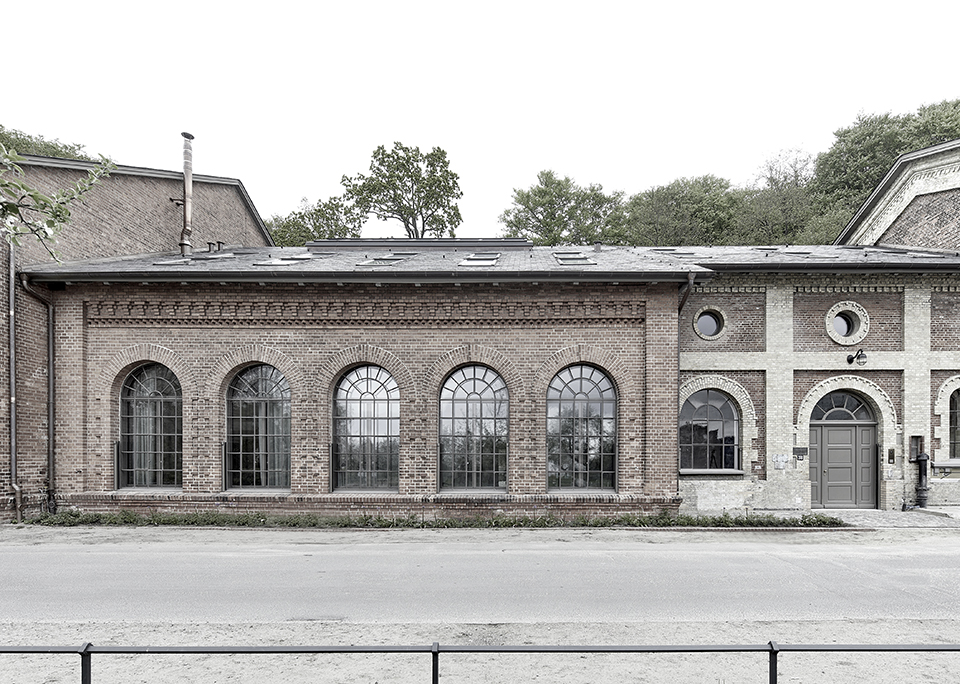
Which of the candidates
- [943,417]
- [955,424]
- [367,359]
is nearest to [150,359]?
[367,359]

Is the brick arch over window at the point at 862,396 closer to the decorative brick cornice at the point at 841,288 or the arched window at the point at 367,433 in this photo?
the decorative brick cornice at the point at 841,288

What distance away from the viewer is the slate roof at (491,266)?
1156cm

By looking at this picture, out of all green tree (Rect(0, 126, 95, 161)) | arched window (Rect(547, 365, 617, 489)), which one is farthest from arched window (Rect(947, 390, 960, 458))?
green tree (Rect(0, 126, 95, 161))

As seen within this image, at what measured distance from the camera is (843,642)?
5883 millimetres

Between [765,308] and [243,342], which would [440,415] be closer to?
[243,342]

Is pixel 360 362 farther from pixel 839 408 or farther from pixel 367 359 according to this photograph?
pixel 839 408

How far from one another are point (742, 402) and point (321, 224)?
2638 cm

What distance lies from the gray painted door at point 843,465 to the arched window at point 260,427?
13.5 metres

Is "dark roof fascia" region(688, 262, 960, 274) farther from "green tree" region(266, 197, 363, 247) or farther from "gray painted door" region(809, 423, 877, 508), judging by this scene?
"green tree" region(266, 197, 363, 247)

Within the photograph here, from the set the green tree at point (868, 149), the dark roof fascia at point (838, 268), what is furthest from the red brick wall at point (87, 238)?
the green tree at point (868, 149)

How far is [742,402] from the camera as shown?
13.6 m

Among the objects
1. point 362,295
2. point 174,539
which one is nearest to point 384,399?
point 362,295

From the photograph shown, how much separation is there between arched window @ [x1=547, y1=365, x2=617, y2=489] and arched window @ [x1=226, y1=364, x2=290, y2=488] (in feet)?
20.7

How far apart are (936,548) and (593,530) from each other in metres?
6.42
